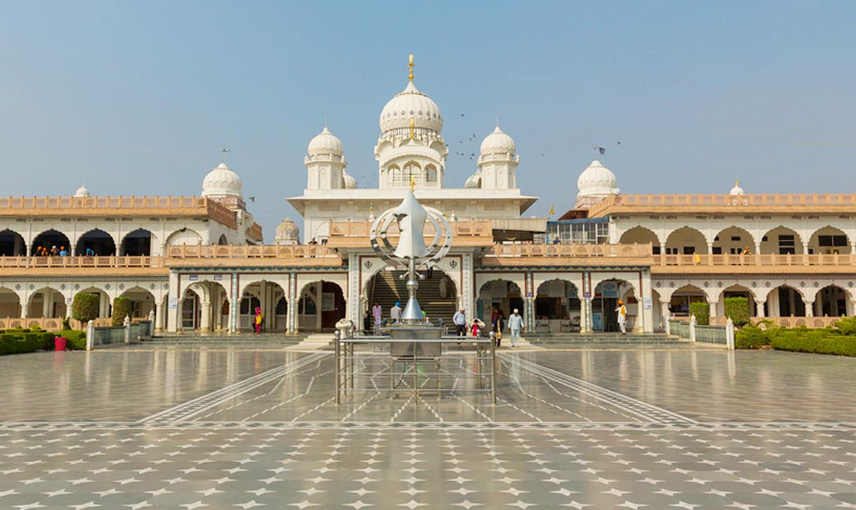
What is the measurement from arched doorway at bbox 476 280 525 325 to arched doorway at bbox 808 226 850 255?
18396 millimetres

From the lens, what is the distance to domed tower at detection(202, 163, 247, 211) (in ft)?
149

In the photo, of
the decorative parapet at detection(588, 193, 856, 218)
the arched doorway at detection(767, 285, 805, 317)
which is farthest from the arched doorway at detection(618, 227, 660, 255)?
the arched doorway at detection(767, 285, 805, 317)

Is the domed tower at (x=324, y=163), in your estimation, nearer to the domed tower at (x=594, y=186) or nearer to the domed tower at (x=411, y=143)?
the domed tower at (x=411, y=143)

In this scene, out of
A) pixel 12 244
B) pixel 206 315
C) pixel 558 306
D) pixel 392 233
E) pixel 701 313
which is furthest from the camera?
pixel 12 244

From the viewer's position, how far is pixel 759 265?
34.0m

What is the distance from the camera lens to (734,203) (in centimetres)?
3628

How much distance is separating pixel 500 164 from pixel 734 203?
46.5 feet

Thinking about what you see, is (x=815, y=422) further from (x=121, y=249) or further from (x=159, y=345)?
(x=121, y=249)

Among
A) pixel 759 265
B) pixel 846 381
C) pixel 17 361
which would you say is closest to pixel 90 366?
pixel 17 361

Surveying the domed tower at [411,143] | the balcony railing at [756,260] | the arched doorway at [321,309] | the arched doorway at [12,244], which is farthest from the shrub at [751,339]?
the arched doorway at [12,244]

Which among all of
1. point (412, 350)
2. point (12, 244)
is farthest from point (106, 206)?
point (412, 350)

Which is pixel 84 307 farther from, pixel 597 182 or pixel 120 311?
pixel 597 182

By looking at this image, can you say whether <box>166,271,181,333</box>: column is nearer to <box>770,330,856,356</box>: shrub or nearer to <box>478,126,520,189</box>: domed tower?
<box>478,126,520,189</box>: domed tower

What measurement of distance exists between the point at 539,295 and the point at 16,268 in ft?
91.0
